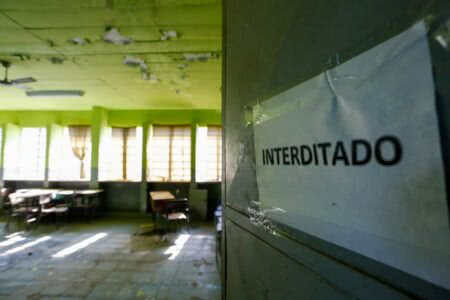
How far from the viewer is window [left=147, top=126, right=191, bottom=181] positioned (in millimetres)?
7488

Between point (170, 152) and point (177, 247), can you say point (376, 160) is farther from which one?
point (170, 152)

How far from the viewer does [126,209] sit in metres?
7.14

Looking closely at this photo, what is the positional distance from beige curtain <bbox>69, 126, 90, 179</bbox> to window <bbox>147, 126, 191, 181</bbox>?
212 centimetres

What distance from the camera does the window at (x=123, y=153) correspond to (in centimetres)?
748

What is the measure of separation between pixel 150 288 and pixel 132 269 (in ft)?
2.20

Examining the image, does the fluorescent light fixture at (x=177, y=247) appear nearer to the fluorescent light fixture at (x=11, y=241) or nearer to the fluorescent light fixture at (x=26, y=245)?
the fluorescent light fixture at (x=26, y=245)

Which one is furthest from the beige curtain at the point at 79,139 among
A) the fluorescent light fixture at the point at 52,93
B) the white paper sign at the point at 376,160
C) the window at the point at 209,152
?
the white paper sign at the point at 376,160

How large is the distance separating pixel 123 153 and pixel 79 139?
1.49 m

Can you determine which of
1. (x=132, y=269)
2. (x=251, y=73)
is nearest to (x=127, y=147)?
(x=132, y=269)

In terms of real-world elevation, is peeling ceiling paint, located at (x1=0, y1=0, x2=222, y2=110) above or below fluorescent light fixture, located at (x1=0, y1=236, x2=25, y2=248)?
above

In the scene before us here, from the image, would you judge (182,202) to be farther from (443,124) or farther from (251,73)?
(443,124)

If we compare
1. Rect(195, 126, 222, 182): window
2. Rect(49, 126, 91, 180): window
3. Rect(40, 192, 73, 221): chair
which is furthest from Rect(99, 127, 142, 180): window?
Rect(195, 126, 222, 182): window

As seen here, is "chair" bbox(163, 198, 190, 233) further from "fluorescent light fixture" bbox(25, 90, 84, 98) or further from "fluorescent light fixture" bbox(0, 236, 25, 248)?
"fluorescent light fixture" bbox(25, 90, 84, 98)

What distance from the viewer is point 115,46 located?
3.55 metres
